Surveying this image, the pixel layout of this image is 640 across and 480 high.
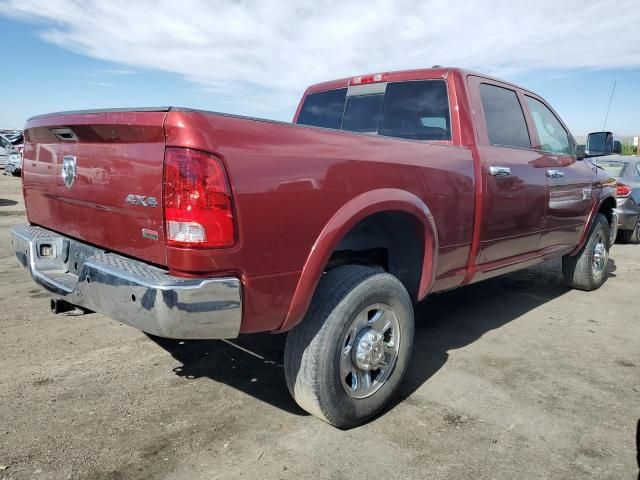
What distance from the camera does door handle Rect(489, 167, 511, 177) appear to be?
3480 mm

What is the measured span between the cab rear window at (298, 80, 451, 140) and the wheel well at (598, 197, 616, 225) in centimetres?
299

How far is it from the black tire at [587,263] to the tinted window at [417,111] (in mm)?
2745

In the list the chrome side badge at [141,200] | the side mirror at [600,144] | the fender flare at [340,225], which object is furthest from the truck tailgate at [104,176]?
the side mirror at [600,144]

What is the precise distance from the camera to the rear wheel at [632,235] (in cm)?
900

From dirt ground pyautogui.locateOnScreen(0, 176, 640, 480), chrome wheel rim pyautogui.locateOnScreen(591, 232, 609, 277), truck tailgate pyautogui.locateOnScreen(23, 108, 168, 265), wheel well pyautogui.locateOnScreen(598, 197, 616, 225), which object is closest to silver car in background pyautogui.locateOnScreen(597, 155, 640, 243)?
wheel well pyautogui.locateOnScreen(598, 197, 616, 225)

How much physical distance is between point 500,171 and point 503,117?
1.92 ft

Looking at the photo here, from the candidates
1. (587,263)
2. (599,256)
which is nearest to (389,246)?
(587,263)

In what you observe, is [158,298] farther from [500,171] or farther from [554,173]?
[554,173]

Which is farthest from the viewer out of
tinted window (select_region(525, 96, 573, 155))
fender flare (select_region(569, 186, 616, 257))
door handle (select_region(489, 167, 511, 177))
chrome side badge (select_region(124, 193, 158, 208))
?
fender flare (select_region(569, 186, 616, 257))

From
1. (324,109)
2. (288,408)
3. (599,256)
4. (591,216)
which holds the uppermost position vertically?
(324,109)

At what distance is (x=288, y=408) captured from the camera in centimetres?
288

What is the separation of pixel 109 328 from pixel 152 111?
96.5 inches

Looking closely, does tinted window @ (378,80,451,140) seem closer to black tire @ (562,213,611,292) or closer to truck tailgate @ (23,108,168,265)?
truck tailgate @ (23,108,168,265)

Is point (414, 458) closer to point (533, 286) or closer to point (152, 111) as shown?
point (152, 111)
